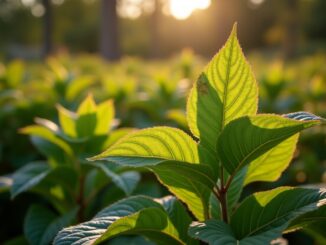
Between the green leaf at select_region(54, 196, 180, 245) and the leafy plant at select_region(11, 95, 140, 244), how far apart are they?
0.56 m

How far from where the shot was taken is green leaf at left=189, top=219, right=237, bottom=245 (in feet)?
4.00

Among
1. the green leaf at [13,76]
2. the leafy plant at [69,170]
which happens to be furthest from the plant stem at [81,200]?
the green leaf at [13,76]

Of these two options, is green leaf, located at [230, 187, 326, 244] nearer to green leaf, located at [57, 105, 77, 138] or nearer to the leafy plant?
the leafy plant

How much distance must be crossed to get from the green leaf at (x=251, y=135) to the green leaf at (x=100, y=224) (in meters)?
0.27

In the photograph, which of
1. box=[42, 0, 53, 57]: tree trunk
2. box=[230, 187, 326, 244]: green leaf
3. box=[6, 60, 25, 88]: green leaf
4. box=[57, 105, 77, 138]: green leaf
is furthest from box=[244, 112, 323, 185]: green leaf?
box=[42, 0, 53, 57]: tree trunk

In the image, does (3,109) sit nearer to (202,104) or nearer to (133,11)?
(202,104)

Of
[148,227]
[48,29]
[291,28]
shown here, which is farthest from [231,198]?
[48,29]

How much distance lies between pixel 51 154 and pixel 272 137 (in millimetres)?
1362

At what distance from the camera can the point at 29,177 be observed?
209 centimetres

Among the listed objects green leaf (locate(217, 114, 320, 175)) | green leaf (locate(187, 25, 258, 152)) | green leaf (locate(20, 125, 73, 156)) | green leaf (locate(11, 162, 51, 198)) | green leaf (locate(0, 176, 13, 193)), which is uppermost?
green leaf (locate(187, 25, 258, 152))

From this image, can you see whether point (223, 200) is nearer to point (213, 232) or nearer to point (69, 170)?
A: point (213, 232)

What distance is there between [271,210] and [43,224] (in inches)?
49.3

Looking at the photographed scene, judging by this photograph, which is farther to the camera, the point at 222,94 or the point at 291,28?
the point at 291,28

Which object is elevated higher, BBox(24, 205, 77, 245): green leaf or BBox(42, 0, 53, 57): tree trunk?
BBox(42, 0, 53, 57): tree trunk
